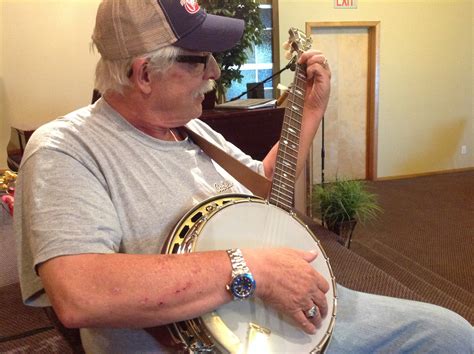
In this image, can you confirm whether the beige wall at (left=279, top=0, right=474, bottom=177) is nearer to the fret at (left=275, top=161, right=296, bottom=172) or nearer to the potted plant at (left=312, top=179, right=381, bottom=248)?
the potted plant at (left=312, top=179, right=381, bottom=248)

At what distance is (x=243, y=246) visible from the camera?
0.89 metres

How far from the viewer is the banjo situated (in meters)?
0.76

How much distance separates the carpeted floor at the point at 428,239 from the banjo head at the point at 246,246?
1.28 metres

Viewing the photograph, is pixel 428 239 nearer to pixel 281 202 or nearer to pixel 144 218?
pixel 281 202

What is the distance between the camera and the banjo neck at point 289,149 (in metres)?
1.09

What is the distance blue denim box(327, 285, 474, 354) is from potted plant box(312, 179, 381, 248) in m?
1.70

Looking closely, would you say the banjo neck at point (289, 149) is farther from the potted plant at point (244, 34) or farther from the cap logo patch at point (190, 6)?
the potted plant at point (244, 34)

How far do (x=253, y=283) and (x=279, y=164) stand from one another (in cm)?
45

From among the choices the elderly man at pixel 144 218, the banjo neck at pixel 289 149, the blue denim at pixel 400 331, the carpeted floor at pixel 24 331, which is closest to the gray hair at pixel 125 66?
the elderly man at pixel 144 218

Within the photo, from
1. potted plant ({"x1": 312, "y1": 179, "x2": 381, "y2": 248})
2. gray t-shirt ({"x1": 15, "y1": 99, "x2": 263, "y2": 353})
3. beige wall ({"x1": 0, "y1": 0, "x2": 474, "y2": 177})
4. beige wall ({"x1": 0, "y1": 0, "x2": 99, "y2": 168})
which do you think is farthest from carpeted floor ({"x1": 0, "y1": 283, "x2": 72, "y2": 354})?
beige wall ({"x1": 0, "y1": 0, "x2": 474, "y2": 177})

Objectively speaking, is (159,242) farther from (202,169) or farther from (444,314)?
(444,314)

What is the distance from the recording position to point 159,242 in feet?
2.83

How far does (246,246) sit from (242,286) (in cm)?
15

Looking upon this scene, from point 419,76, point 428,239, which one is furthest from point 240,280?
point 419,76
